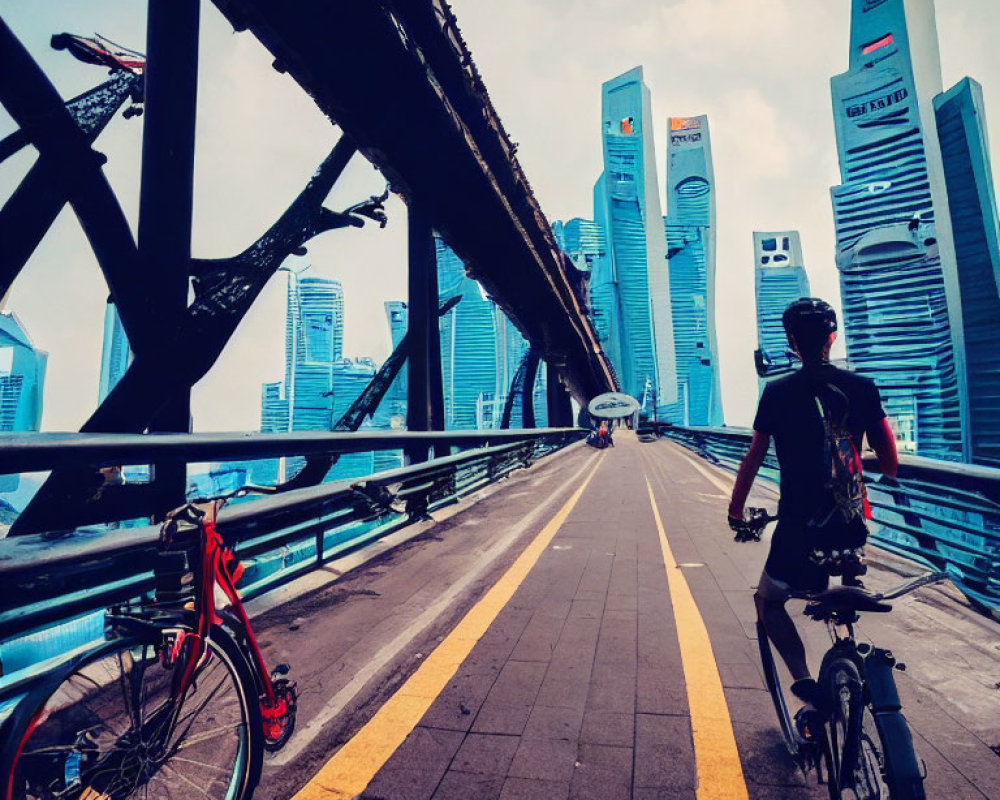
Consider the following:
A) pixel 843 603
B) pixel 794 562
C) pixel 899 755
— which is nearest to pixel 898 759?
pixel 899 755

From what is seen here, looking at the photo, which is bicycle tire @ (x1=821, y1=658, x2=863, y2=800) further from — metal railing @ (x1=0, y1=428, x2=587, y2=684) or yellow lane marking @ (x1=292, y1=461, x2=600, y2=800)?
metal railing @ (x1=0, y1=428, x2=587, y2=684)

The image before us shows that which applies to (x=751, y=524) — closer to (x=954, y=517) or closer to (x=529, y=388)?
(x=954, y=517)

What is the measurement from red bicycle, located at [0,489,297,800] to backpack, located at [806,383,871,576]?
2417mm

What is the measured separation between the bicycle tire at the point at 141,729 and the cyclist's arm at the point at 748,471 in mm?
2330

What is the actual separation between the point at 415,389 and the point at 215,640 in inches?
359

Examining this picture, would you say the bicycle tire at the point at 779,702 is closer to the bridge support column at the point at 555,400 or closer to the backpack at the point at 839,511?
the backpack at the point at 839,511

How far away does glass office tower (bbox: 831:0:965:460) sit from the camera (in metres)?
98.8

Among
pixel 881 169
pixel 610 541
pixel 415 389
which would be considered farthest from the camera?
pixel 881 169

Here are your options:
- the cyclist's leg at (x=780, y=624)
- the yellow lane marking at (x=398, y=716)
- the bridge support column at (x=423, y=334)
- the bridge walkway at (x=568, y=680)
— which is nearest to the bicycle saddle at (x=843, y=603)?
the cyclist's leg at (x=780, y=624)

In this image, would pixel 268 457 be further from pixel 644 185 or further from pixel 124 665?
pixel 644 185

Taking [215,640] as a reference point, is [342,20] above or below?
above

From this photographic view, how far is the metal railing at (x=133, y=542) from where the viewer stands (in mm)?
2133

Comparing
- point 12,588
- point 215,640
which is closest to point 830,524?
point 215,640

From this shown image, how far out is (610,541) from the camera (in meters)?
7.03
